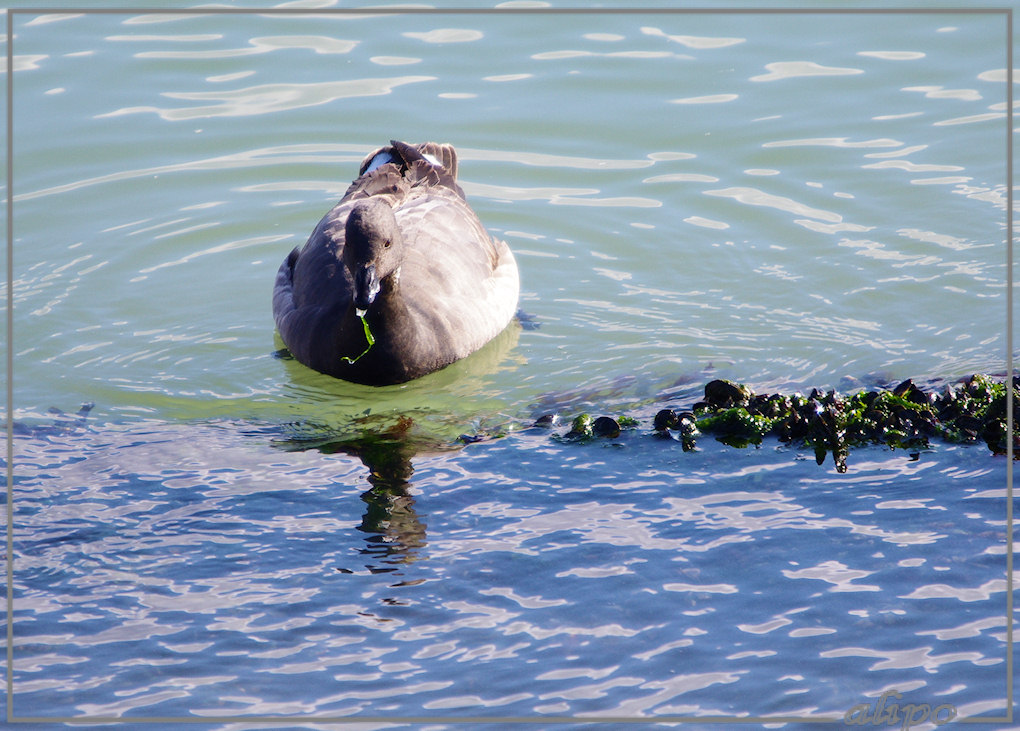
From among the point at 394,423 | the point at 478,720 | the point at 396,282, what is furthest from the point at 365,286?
the point at 478,720

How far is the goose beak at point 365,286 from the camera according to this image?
7996 mm

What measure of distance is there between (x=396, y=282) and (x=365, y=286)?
683 millimetres

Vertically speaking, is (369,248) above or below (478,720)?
above

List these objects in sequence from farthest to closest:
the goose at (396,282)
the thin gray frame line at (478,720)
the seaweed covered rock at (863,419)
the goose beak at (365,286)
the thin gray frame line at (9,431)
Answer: the goose at (396,282) → the goose beak at (365,286) → the seaweed covered rock at (863,419) → the thin gray frame line at (478,720) → the thin gray frame line at (9,431)

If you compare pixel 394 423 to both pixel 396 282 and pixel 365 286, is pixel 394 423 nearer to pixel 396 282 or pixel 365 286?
pixel 365 286

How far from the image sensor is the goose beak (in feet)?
26.2

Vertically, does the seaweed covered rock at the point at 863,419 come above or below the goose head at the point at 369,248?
below

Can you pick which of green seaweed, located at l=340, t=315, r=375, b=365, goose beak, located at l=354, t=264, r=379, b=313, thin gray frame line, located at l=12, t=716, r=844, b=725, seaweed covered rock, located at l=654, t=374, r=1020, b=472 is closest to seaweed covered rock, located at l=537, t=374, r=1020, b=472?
seaweed covered rock, located at l=654, t=374, r=1020, b=472

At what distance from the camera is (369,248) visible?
8273mm

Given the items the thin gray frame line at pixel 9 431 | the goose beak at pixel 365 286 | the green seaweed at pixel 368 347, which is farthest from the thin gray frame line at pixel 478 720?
the green seaweed at pixel 368 347

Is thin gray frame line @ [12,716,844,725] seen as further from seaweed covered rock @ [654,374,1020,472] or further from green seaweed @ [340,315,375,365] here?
green seaweed @ [340,315,375,365]

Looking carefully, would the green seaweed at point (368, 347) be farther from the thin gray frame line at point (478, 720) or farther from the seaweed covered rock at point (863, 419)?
the thin gray frame line at point (478, 720)

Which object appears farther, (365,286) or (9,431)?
(365,286)

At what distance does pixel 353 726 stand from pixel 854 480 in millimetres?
3398
